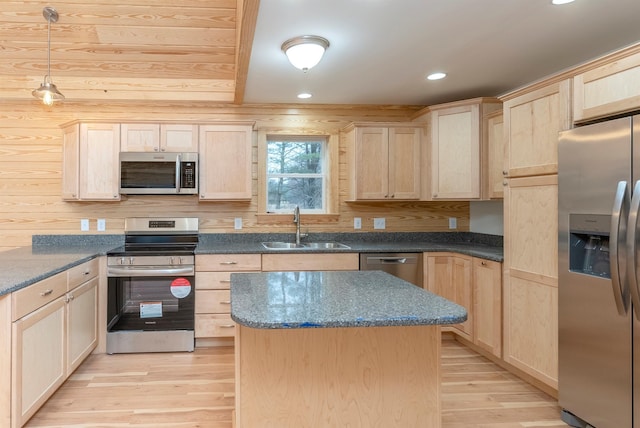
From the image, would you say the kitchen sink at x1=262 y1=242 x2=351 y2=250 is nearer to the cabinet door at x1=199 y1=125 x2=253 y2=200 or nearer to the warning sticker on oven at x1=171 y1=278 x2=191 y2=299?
the cabinet door at x1=199 y1=125 x2=253 y2=200

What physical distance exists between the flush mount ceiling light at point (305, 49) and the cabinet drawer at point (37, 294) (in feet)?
6.49

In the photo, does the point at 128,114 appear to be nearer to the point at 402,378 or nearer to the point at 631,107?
the point at 402,378

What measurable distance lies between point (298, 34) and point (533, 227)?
1.89m

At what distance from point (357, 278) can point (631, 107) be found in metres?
1.56

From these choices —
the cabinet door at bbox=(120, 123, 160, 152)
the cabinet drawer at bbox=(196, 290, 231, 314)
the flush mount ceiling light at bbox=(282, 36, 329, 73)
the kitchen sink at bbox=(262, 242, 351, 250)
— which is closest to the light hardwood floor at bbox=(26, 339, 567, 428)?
the cabinet drawer at bbox=(196, 290, 231, 314)

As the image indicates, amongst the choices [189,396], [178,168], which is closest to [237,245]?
[178,168]

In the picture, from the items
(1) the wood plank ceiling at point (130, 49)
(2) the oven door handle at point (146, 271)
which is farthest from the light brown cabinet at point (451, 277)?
(1) the wood plank ceiling at point (130, 49)

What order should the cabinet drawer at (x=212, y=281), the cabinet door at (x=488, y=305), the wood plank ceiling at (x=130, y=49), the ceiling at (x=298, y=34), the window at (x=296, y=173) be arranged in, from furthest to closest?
the window at (x=296, y=173) → the cabinet drawer at (x=212, y=281) → the cabinet door at (x=488, y=305) → the wood plank ceiling at (x=130, y=49) → the ceiling at (x=298, y=34)

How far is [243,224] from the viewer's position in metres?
4.20

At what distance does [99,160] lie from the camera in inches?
148

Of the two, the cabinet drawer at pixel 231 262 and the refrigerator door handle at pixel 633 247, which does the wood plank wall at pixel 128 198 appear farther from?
the refrigerator door handle at pixel 633 247

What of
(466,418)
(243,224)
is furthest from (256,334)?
(243,224)

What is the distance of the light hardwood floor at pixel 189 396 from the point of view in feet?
7.95

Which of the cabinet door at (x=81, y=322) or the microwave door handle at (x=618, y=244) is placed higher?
the microwave door handle at (x=618, y=244)
